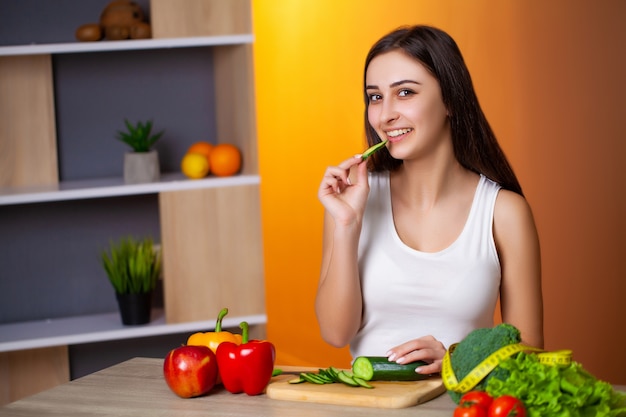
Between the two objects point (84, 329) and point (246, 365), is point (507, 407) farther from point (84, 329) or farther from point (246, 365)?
point (84, 329)

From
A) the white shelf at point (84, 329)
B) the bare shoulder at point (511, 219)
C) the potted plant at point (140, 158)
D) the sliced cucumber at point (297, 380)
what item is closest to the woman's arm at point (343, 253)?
the bare shoulder at point (511, 219)

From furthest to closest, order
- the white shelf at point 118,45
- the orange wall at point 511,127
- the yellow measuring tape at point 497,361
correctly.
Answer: the orange wall at point 511,127, the white shelf at point 118,45, the yellow measuring tape at point 497,361

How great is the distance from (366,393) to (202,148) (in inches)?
66.0

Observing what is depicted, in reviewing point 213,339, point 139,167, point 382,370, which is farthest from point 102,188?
point 382,370

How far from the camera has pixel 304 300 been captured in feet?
16.6

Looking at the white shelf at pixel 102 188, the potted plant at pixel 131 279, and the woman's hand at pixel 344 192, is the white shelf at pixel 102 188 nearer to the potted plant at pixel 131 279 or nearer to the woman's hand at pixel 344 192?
the potted plant at pixel 131 279

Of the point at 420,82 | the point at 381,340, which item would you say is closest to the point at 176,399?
the point at 381,340

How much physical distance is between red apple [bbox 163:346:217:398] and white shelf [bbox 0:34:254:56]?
151 cm

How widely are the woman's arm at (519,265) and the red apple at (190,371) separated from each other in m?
0.83

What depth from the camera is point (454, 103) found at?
2266 mm

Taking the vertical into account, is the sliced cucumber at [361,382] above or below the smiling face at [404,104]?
below

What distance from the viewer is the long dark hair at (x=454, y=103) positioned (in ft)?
7.31

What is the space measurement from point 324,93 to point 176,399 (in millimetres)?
3243

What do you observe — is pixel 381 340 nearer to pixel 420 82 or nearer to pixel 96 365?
pixel 420 82
